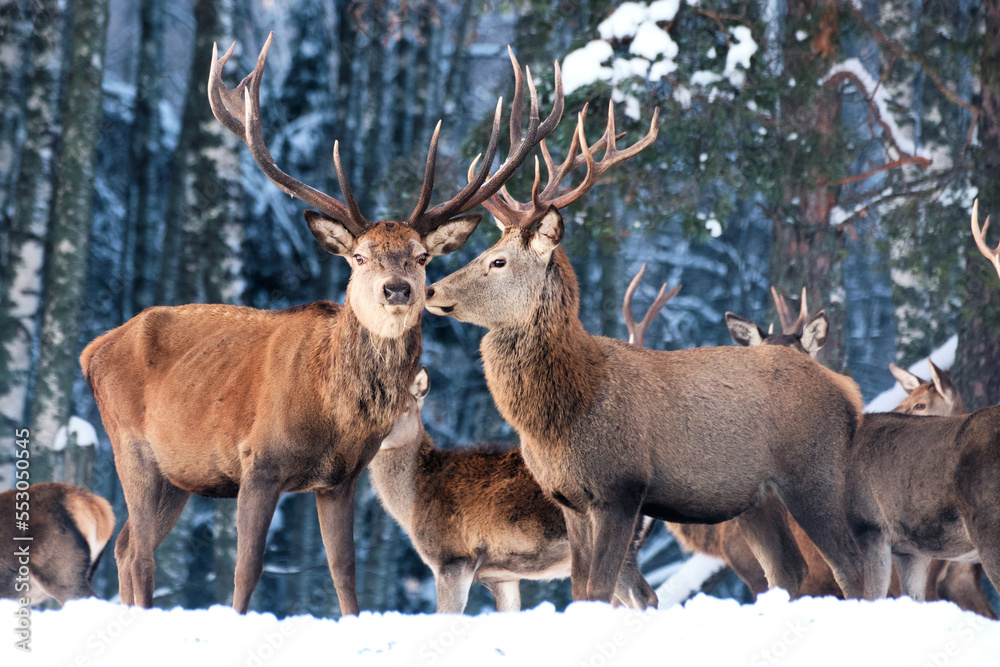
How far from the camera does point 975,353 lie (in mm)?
9477

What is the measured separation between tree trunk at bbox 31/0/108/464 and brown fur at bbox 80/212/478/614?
13.7 ft

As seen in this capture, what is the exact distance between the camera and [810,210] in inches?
409

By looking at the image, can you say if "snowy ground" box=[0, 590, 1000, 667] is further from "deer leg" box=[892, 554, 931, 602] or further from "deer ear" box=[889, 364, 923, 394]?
"deer ear" box=[889, 364, 923, 394]

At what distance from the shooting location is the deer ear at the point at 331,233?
18.5ft

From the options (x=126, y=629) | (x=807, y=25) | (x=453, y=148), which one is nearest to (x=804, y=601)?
(x=126, y=629)

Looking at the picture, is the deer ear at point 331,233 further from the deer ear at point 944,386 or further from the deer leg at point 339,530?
the deer ear at point 944,386

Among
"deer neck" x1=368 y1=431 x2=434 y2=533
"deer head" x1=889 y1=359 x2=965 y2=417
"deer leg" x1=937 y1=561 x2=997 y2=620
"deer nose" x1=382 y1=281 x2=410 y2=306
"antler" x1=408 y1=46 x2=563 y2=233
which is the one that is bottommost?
"deer leg" x1=937 y1=561 x2=997 y2=620

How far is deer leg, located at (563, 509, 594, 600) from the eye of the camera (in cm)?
538

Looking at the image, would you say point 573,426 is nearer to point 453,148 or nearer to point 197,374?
point 197,374

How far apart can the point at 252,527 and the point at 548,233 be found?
6.94 ft

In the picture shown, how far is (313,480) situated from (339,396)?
0.44 m

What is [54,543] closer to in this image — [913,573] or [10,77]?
[913,573]

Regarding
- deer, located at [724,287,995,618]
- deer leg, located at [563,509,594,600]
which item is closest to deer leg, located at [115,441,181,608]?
deer leg, located at [563,509,594,600]

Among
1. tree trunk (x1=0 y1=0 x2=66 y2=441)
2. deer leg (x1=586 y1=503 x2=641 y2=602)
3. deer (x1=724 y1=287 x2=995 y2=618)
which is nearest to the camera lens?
deer leg (x1=586 y1=503 x2=641 y2=602)
